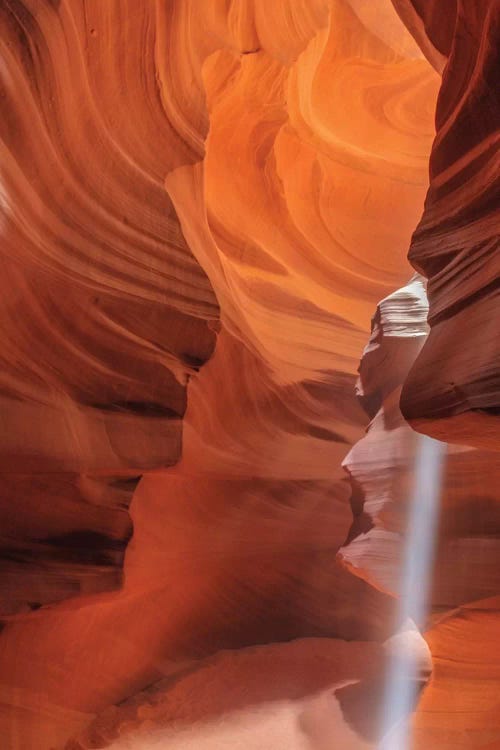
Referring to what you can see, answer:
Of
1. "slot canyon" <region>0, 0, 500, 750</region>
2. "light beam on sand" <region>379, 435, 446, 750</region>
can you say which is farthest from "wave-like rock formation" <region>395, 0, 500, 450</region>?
"light beam on sand" <region>379, 435, 446, 750</region>

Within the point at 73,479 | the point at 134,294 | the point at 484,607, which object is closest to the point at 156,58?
the point at 134,294

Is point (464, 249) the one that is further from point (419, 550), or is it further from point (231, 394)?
point (231, 394)

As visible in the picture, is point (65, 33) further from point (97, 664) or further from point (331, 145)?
point (97, 664)

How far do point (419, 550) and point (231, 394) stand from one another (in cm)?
116

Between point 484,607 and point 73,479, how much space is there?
1.69 meters

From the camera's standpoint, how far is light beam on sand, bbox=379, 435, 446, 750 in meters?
3.21

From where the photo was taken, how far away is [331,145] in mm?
4523

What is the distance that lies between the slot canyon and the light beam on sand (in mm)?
12

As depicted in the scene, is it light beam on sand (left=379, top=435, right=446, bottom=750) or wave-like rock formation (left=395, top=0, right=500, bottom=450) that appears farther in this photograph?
light beam on sand (left=379, top=435, right=446, bottom=750)

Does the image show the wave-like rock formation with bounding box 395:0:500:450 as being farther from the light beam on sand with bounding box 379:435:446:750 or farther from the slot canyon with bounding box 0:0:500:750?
the light beam on sand with bounding box 379:435:446:750

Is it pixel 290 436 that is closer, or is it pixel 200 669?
pixel 200 669

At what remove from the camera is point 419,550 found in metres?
3.26

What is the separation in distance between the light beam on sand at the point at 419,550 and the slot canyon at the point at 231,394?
0.04 feet

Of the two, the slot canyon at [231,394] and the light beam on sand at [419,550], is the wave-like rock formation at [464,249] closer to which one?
the slot canyon at [231,394]
